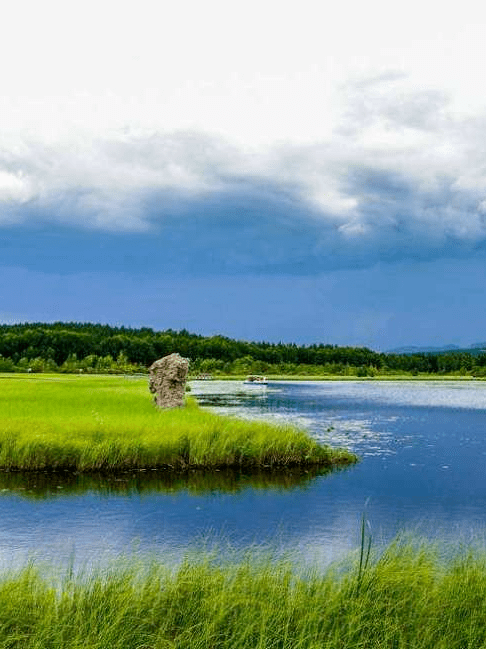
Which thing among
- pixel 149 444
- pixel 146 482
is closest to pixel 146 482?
pixel 146 482

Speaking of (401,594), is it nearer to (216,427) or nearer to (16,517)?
(16,517)

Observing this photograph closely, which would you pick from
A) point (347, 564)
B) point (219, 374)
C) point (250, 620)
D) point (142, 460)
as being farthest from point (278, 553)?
point (219, 374)

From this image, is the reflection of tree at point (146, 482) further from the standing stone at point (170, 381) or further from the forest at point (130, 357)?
the forest at point (130, 357)

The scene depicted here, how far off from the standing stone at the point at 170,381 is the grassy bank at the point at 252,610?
29943mm

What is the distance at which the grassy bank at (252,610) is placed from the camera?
8.27m

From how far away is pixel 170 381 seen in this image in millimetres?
40625

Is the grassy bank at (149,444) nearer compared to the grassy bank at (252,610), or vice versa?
the grassy bank at (252,610)

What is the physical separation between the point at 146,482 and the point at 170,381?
59.8 feet

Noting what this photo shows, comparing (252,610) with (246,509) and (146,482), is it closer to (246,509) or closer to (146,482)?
(246,509)

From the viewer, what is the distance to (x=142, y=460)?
2461 cm

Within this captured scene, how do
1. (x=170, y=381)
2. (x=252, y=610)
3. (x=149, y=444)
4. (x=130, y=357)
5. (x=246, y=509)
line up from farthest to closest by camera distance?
(x=130, y=357) → (x=170, y=381) → (x=149, y=444) → (x=246, y=509) → (x=252, y=610)

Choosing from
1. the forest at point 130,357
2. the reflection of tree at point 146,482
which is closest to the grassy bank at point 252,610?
the reflection of tree at point 146,482

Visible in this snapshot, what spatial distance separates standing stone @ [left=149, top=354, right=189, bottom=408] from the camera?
132 feet

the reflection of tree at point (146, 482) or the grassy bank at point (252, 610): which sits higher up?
the grassy bank at point (252, 610)
